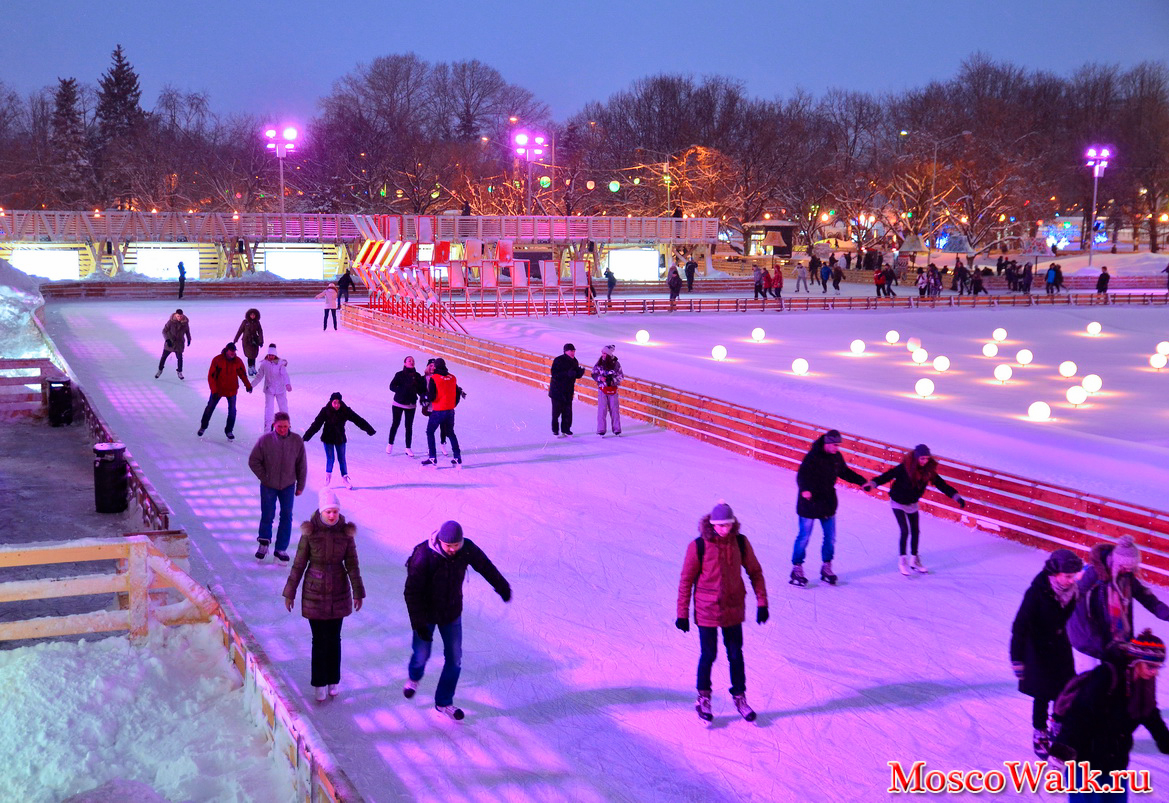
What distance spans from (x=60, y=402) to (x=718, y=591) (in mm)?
11796

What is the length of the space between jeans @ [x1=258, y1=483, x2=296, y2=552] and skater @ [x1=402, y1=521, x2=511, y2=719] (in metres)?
2.97

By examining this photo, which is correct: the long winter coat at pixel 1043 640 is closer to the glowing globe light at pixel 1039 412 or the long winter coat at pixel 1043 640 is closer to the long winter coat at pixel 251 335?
the glowing globe light at pixel 1039 412

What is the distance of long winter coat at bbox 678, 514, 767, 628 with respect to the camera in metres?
6.17

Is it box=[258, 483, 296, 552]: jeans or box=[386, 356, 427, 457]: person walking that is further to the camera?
box=[386, 356, 427, 457]: person walking

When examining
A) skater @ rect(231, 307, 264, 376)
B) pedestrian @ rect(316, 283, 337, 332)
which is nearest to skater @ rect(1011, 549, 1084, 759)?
skater @ rect(231, 307, 264, 376)

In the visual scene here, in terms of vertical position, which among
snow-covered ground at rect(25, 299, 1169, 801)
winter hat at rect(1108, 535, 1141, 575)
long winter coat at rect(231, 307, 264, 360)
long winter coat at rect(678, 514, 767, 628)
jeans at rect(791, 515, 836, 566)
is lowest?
snow-covered ground at rect(25, 299, 1169, 801)

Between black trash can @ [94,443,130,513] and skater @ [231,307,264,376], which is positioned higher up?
skater @ [231,307,264,376]

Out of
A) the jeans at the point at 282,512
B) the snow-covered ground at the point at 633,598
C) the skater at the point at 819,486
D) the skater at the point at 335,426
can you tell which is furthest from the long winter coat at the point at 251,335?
the skater at the point at 819,486

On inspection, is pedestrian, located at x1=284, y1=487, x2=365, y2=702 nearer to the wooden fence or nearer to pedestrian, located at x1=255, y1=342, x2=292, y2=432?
the wooden fence

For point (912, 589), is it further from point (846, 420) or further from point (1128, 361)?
point (1128, 361)

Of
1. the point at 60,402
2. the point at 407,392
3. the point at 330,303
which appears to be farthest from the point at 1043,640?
the point at 330,303

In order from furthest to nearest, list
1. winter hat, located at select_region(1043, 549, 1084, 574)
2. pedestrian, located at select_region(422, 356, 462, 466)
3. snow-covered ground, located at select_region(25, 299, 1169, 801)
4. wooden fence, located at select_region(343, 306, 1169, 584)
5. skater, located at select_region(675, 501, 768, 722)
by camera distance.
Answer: pedestrian, located at select_region(422, 356, 462, 466)
wooden fence, located at select_region(343, 306, 1169, 584)
skater, located at select_region(675, 501, 768, 722)
snow-covered ground, located at select_region(25, 299, 1169, 801)
winter hat, located at select_region(1043, 549, 1084, 574)

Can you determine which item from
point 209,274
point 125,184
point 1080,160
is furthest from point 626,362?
point 1080,160

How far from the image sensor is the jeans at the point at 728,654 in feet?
20.5
